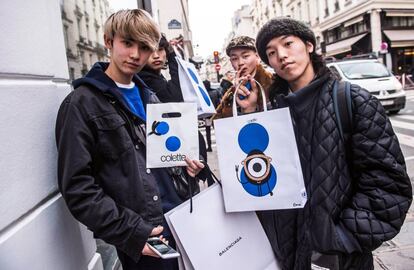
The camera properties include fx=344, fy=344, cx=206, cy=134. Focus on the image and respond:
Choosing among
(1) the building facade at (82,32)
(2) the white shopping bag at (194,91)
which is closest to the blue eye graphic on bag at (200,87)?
(2) the white shopping bag at (194,91)

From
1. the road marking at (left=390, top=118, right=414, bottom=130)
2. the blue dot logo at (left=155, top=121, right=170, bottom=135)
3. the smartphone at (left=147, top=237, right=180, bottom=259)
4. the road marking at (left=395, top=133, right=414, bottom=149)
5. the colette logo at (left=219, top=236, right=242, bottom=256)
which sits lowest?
the road marking at (left=395, top=133, right=414, bottom=149)

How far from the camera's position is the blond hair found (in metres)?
1.53

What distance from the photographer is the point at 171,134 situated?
154 centimetres

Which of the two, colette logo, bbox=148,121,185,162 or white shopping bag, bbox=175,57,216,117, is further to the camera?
white shopping bag, bbox=175,57,216,117

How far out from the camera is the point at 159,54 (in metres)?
2.45

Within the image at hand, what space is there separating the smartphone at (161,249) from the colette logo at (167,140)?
34 cm

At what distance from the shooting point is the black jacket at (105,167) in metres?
1.33

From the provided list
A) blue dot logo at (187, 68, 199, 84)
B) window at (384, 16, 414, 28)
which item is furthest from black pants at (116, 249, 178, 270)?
window at (384, 16, 414, 28)

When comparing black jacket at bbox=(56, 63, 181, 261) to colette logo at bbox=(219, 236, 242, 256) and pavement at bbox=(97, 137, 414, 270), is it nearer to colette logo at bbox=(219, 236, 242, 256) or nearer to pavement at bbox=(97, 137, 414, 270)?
colette logo at bbox=(219, 236, 242, 256)

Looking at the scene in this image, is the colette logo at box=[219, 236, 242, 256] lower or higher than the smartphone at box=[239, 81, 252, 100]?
lower

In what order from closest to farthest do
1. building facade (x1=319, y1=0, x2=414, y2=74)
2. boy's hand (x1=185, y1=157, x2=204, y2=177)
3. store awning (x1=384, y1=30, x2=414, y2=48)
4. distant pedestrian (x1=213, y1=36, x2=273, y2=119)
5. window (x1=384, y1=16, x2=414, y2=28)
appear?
boy's hand (x1=185, y1=157, x2=204, y2=177), distant pedestrian (x1=213, y1=36, x2=273, y2=119), building facade (x1=319, y1=0, x2=414, y2=74), store awning (x1=384, y1=30, x2=414, y2=48), window (x1=384, y1=16, x2=414, y2=28)

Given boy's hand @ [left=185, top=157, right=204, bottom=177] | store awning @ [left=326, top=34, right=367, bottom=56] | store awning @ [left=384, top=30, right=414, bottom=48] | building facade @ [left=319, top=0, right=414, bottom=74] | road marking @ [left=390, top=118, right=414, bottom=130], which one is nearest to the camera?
boy's hand @ [left=185, top=157, right=204, bottom=177]

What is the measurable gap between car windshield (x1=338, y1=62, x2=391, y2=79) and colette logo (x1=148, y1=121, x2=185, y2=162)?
32.4 ft

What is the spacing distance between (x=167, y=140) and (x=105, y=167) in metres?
0.29
